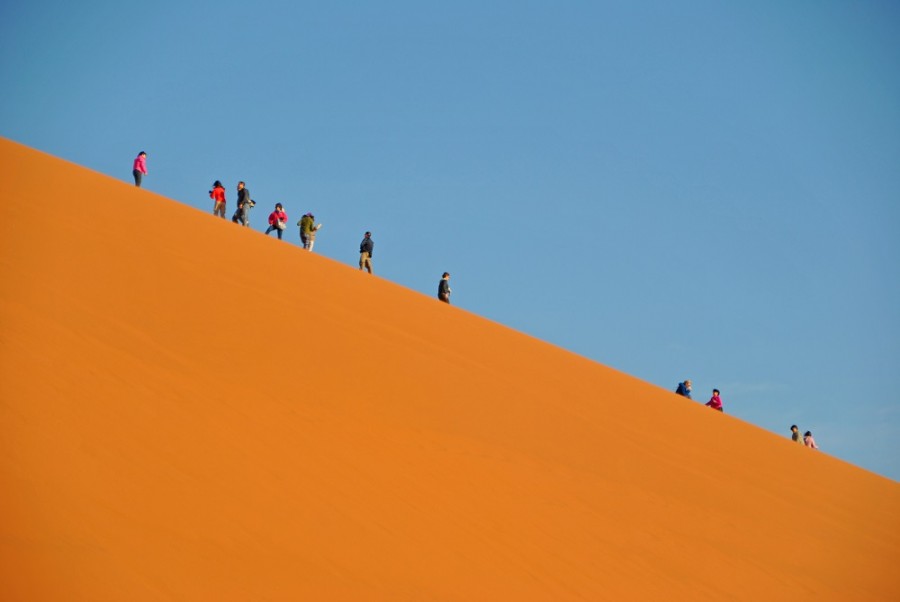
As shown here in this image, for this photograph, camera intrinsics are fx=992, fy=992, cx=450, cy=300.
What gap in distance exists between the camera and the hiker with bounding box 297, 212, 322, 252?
57.7 ft

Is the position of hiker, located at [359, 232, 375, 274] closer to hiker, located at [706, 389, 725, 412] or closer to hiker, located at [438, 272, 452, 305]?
hiker, located at [438, 272, 452, 305]

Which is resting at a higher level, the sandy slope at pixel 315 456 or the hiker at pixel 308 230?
the hiker at pixel 308 230

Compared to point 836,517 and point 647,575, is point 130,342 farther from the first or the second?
point 836,517

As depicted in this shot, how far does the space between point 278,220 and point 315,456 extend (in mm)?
10215

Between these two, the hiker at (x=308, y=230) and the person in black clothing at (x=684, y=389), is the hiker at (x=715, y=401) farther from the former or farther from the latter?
the hiker at (x=308, y=230)

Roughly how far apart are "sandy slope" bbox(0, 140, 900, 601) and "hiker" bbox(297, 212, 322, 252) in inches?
125

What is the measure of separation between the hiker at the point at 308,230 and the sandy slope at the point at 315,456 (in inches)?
125

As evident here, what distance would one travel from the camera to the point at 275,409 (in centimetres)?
835

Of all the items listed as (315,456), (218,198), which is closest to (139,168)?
(218,198)

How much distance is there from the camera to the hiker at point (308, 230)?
57.7ft

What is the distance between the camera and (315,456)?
7832 mm

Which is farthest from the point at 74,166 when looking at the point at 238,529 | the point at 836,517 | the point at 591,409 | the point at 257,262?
the point at 836,517

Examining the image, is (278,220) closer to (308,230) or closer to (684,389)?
(308,230)

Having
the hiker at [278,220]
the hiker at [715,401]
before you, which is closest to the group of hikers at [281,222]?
the hiker at [278,220]
